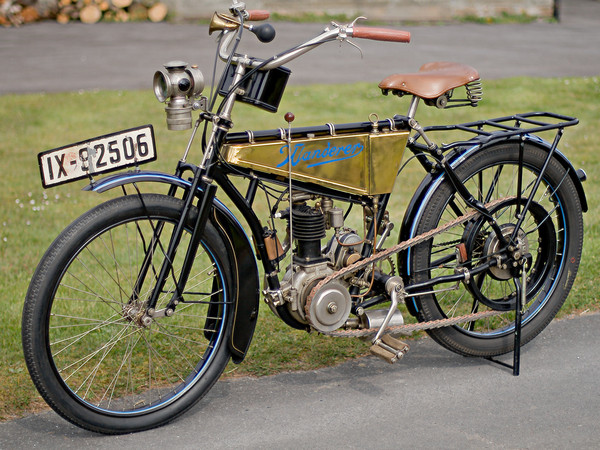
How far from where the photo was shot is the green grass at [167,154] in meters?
4.43

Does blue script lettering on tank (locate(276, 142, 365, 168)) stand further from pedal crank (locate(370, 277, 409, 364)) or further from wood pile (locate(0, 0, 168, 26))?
wood pile (locate(0, 0, 168, 26))

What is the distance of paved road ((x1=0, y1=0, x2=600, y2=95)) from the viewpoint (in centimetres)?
1334

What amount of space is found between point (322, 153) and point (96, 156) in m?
0.97

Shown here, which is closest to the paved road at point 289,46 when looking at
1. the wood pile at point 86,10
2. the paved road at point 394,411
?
the wood pile at point 86,10

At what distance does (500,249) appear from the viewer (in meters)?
4.23

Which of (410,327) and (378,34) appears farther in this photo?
(410,327)

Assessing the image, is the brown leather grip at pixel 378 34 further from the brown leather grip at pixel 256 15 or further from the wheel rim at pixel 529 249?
the wheel rim at pixel 529 249

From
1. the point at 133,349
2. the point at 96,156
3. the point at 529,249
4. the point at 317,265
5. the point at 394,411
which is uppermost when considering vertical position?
the point at 96,156

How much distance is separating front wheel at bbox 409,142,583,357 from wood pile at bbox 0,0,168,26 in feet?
54.1

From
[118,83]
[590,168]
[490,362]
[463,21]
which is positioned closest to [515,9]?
[463,21]

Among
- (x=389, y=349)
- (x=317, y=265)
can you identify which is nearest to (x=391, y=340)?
(x=389, y=349)

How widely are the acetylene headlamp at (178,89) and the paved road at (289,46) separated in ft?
30.3

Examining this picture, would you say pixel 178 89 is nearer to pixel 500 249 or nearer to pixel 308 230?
pixel 308 230

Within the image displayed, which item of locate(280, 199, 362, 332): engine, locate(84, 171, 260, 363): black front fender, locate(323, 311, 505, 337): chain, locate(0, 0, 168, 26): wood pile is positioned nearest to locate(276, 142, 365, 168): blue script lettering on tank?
locate(280, 199, 362, 332): engine
